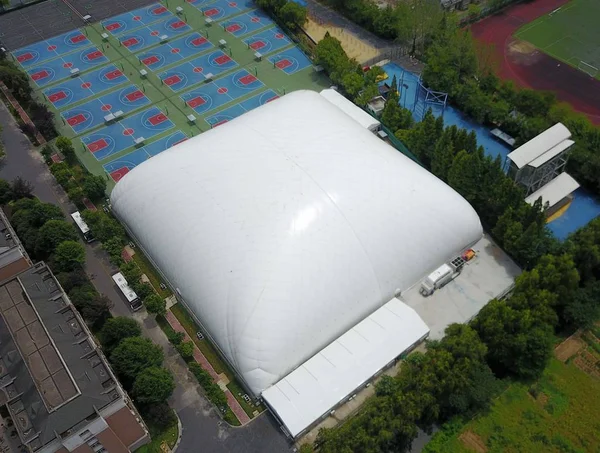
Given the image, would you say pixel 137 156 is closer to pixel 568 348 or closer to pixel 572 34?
pixel 568 348

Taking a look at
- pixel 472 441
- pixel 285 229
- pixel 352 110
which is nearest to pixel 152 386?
pixel 285 229

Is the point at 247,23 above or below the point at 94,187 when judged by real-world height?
above

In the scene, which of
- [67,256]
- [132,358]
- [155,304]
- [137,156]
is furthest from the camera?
[137,156]

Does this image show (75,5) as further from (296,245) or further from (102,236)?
Result: (296,245)

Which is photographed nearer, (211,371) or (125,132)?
(211,371)

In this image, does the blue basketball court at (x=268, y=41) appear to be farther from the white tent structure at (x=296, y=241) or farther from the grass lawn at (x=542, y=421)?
the grass lawn at (x=542, y=421)

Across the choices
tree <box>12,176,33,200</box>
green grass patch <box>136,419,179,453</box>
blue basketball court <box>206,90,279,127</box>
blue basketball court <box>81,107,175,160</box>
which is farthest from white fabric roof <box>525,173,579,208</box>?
tree <box>12,176,33,200</box>

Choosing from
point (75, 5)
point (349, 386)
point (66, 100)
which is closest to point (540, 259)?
point (349, 386)
